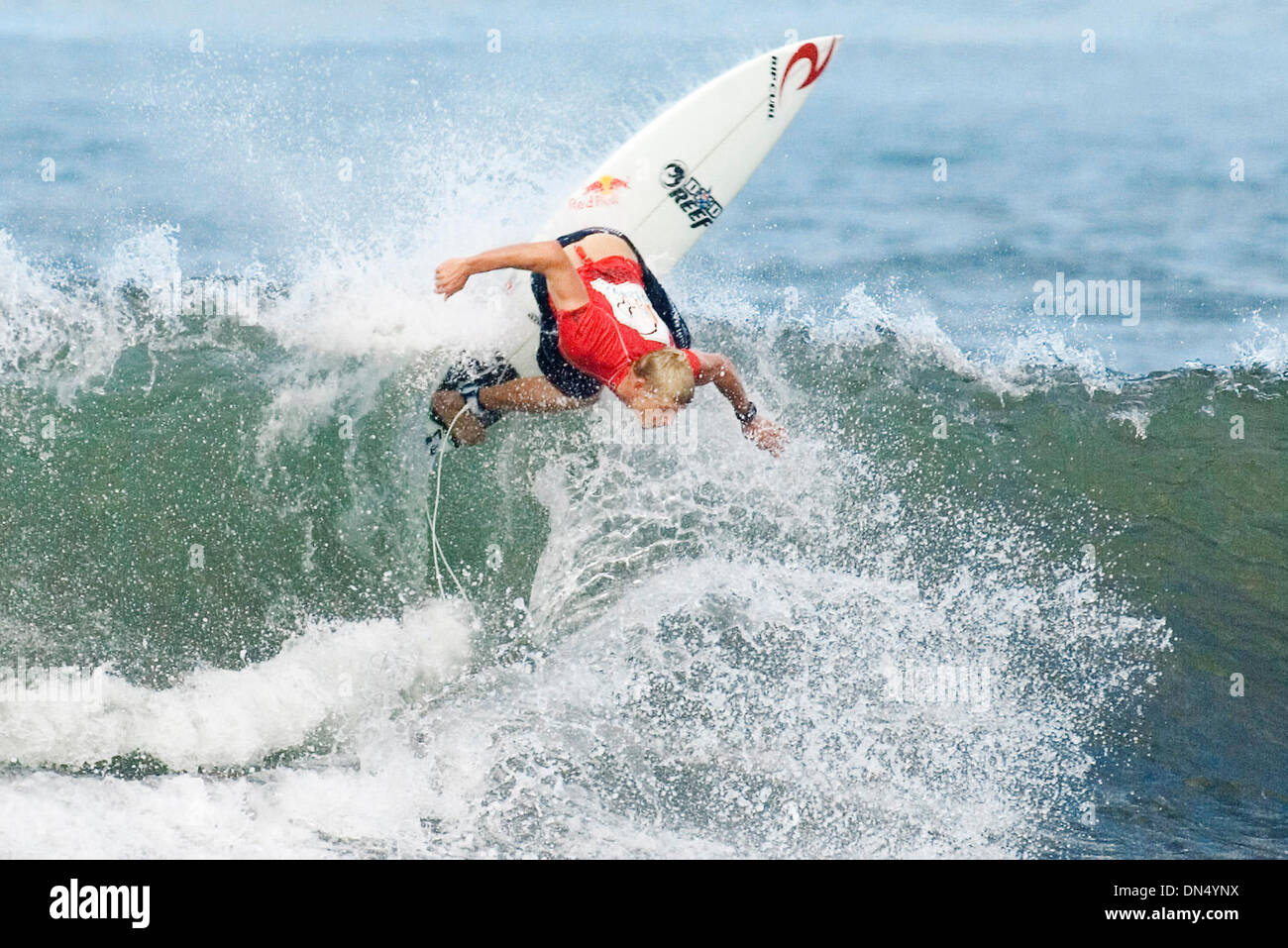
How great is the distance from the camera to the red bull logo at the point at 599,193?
6.36 meters

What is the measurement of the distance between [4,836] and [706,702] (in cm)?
305

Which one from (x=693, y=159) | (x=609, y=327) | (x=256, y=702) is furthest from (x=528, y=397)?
(x=256, y=702)

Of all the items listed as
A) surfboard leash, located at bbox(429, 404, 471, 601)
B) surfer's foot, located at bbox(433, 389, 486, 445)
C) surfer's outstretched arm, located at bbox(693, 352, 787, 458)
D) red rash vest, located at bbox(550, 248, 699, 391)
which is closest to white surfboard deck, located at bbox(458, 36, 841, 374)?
red rash vest, located at bbox(550, 248, 699, 391)

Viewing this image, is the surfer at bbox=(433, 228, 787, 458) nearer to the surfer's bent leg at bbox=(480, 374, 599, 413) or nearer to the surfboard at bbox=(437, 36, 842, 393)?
the surfer's bent leg at bbox=(480, 374, 599, 413)

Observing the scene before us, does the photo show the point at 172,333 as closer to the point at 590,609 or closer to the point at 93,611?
the point at 93,611

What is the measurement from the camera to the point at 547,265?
5.29 metres

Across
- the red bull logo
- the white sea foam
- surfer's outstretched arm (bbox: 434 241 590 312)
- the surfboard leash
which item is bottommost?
the white sea foam

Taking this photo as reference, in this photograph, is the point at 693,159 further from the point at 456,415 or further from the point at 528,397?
the point at 456,415

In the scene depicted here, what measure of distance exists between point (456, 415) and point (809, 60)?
9.25 ft

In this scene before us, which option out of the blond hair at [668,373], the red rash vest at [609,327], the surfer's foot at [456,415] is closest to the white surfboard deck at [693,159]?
the red rash vest at [609,327]

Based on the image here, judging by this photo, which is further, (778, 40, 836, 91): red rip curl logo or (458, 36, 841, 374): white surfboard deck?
(778, 40, 836, 91): red rip curl logo

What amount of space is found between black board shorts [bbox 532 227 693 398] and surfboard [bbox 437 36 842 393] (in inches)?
18.6

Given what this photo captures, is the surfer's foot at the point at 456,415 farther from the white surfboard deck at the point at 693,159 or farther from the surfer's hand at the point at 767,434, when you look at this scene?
the surfer's hand at the point at 767,434

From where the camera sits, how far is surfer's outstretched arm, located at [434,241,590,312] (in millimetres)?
4988
